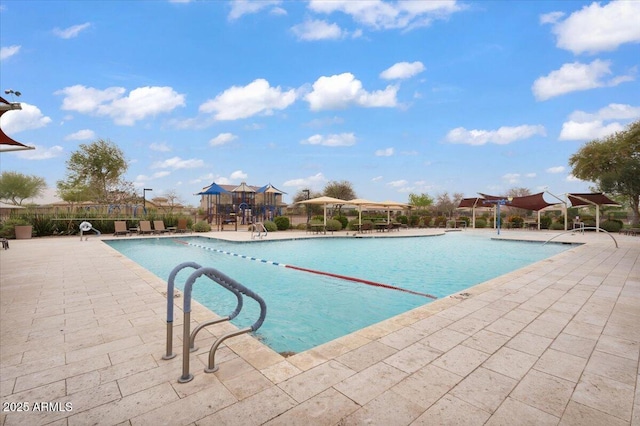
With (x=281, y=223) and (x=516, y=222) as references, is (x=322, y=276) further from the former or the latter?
(x=516, y=222)

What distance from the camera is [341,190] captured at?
40688 mm

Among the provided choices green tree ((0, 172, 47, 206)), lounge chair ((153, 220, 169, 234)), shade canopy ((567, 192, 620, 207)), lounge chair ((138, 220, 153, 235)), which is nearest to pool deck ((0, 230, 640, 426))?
lounge chair ((138, 220, 153, 235))

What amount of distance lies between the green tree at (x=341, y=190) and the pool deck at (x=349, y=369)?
3622cm

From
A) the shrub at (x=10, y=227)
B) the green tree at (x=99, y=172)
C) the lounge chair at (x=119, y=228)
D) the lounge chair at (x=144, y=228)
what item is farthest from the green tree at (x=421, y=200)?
the shrub at (x=10, y=227)

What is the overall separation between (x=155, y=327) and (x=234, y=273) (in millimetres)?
4472

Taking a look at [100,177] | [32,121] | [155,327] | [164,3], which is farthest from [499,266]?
[100,177]

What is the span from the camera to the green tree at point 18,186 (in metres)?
37.4

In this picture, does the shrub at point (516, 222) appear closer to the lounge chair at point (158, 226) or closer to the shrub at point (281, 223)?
the shrub at point (281, 223)

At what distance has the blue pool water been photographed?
4.68 metres

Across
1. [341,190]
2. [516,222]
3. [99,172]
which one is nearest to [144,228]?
[99,172]

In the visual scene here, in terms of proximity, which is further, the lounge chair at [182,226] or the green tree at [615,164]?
the green tree at [615,164]

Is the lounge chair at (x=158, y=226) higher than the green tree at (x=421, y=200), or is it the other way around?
the green tree at (x=421, y=200)

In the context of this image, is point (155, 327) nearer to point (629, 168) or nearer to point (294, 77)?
point (294, 77)

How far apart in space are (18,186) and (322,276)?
159 ft
